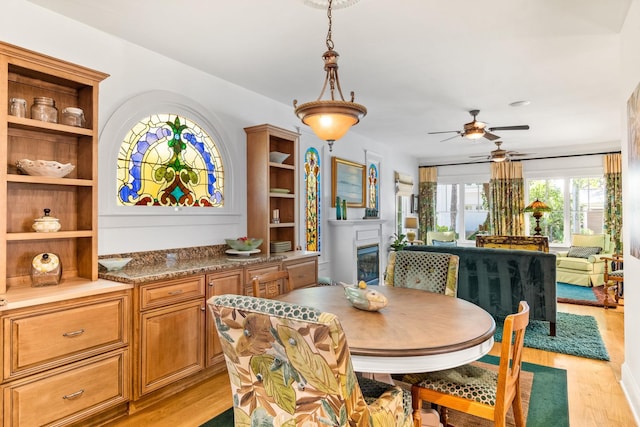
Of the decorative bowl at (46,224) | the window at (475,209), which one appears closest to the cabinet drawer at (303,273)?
the decorative bowl at (46,224)

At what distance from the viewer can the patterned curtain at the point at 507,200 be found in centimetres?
798

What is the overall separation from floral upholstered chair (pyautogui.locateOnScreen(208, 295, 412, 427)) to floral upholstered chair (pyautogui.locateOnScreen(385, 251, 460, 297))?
58.2 inches

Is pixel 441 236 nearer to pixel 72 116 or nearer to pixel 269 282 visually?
pixel 269 282

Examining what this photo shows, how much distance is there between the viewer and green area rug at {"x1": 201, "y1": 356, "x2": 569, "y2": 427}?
7.66 feet

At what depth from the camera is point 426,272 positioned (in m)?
2.79

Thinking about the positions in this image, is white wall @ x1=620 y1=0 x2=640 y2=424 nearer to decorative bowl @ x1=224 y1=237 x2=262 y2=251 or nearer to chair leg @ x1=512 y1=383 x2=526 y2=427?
chair leg @ x1=512 y1=383 x2=526 y2=427

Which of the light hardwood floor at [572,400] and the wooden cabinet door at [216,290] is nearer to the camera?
the light hardwood floor at [572,400]

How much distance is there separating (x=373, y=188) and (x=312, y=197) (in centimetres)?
199

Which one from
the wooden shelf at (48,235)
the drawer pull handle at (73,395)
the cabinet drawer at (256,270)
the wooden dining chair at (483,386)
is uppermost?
the wooden shelf at (48,235)

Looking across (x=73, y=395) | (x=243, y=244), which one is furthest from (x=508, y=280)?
(x=73, y=395)

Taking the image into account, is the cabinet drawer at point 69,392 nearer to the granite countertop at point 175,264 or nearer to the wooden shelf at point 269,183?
the granite countertop at point 175,264

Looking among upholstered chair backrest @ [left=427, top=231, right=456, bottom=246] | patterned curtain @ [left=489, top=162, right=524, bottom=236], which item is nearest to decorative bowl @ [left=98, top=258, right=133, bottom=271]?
upholstered chair backrest @ [left=427, top=231, right=456, bottom=246]

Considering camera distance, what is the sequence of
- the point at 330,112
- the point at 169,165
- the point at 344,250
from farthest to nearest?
the point at 344,250, the point at 169,165, the point at 330,112

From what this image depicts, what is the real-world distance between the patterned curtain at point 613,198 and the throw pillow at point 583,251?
472 mm
